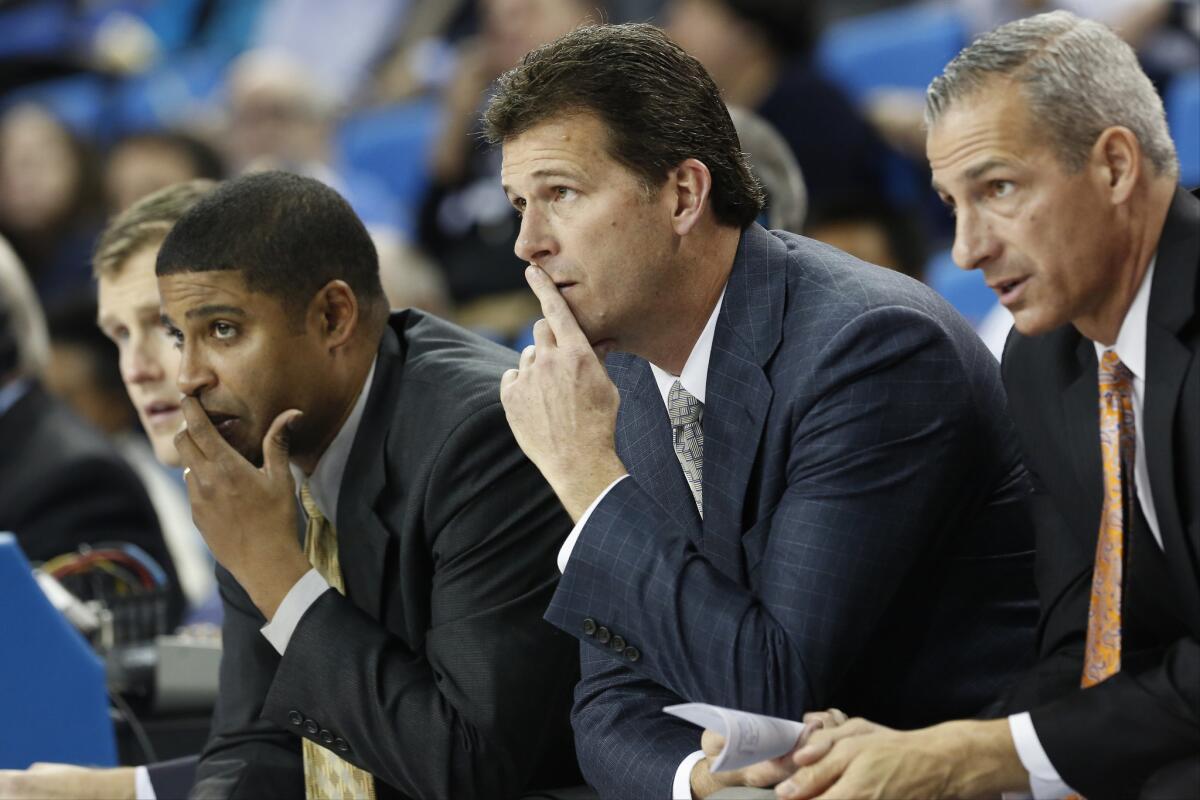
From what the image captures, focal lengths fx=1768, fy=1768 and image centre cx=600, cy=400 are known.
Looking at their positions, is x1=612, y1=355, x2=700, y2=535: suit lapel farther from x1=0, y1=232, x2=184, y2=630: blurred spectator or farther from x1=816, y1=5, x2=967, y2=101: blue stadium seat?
x1=816, y1=5, x2=967, y2=101: blue stadium seat

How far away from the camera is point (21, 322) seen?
13.7ft

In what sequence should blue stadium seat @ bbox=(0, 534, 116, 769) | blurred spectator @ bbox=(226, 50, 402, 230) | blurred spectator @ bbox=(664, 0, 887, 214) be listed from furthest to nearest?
blurred spectator @ bbox=(226, 50, 402, 230) < blurred spectator @ bbox=(664, 0, 887, 214) < blue stadium seat @ bbox=(0, 534, 116, 769)

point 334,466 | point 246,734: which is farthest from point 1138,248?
point 246,734

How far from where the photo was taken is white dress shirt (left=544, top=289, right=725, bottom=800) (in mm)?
2189

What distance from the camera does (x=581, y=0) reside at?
6.16 meters

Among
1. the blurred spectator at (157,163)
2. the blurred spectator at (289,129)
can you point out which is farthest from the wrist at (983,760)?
the blurred spectator at (157,163)

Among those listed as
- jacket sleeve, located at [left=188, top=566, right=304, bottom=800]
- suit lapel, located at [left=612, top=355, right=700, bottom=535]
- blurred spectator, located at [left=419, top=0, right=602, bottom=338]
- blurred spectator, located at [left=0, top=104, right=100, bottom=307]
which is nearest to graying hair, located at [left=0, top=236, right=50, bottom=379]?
jacket sleeve, located at [left=188, top=566, right=304, bottom=800]

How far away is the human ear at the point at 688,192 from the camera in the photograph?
234 cm

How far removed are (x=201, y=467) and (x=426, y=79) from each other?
5.51 metres

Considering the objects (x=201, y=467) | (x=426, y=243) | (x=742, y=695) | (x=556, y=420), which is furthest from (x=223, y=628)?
(x=426, y=243)

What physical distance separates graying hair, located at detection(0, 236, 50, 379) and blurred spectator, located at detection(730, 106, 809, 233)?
5.79 ft

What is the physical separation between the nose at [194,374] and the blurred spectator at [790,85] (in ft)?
8.50

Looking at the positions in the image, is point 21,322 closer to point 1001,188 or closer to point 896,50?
point 1001,188

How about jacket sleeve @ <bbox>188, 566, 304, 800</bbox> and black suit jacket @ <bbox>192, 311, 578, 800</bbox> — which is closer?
black suit jacket @ <bbox>192, 311, 578, 800</bbox>
